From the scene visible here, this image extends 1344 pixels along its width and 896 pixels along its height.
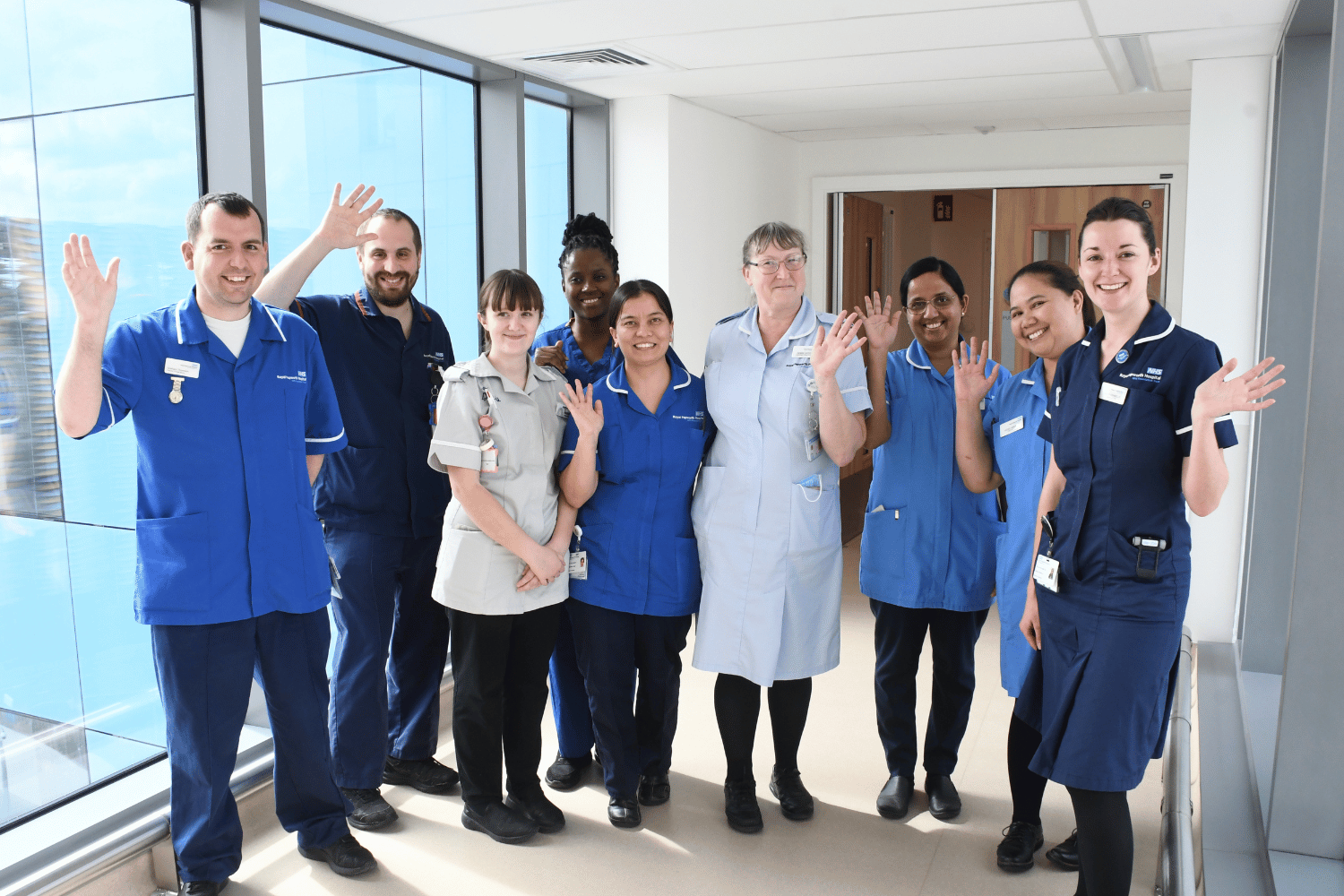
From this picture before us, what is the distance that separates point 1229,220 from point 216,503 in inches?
163

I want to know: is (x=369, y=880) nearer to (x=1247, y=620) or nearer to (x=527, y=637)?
(x=527, y=637)

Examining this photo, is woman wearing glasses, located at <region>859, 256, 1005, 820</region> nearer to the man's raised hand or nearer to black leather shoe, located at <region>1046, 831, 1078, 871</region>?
black leather shoe, located at <region>1046, 831, 1078, 871</region>

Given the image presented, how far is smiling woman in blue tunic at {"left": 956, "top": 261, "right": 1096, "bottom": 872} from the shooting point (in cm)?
269

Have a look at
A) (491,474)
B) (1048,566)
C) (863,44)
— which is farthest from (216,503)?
(863,44)

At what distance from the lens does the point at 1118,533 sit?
6.93 feet

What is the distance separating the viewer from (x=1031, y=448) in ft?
8.80


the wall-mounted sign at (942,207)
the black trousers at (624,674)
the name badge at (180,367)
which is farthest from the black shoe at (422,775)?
the wall-mounted sign at (942,207)

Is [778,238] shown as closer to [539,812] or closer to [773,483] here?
[773,483]

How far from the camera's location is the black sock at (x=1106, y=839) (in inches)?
86.5

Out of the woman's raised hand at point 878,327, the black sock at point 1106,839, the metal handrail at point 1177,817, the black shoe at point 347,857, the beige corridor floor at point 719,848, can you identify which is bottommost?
the beige corridor floor at point 719,848

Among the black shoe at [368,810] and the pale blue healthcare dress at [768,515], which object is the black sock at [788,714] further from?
the black shoe at [368,810]

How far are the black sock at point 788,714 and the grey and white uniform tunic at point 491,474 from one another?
2.38ft

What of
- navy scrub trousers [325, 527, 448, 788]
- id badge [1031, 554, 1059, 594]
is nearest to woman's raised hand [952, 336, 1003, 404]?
id badge [1031, 554, 1059, 594]

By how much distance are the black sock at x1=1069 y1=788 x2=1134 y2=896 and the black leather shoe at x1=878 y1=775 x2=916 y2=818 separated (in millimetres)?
857
